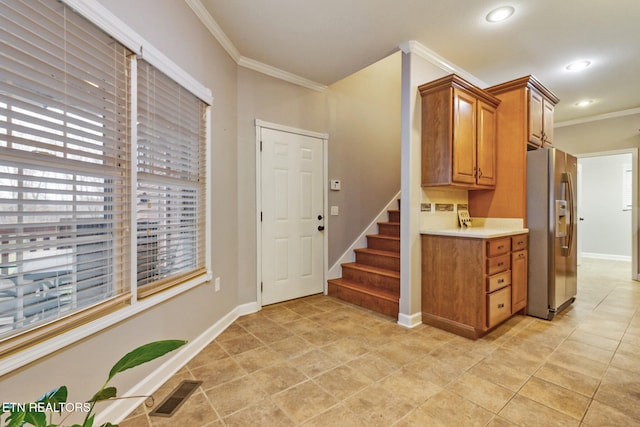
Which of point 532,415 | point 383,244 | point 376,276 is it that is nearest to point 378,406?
point 532,415

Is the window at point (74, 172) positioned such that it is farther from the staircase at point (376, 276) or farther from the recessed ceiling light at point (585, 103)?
the recessed ceiling light at point (585, 103)

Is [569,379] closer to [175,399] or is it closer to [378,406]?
[378,406]

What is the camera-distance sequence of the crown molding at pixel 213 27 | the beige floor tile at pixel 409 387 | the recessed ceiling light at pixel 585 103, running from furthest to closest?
1. the recessed ceiling light at pixel 585 103
2. the crown molding at pixel 213 27
3. the beige floor tile at pixel 409 387

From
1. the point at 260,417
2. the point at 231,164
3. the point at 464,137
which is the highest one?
the point at 464,137

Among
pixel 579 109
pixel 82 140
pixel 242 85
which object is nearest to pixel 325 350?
pixel 82 140

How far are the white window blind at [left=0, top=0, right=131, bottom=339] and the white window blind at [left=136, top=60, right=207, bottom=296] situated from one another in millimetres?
180

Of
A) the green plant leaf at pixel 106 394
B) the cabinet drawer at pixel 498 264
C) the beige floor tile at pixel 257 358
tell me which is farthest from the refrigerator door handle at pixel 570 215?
the green plant leaf at pixel 106 394

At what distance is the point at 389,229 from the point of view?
4277 millimetres

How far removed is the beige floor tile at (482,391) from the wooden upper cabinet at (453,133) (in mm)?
1651

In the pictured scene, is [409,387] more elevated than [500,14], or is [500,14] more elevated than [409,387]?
[500,14]

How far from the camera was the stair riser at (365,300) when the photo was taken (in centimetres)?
312

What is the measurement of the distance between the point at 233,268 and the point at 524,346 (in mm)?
2704

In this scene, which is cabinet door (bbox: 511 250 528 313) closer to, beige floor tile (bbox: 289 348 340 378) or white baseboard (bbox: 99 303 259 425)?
beige floor tile (bbox: 289 348 340 378)

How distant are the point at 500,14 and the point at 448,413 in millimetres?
3027
